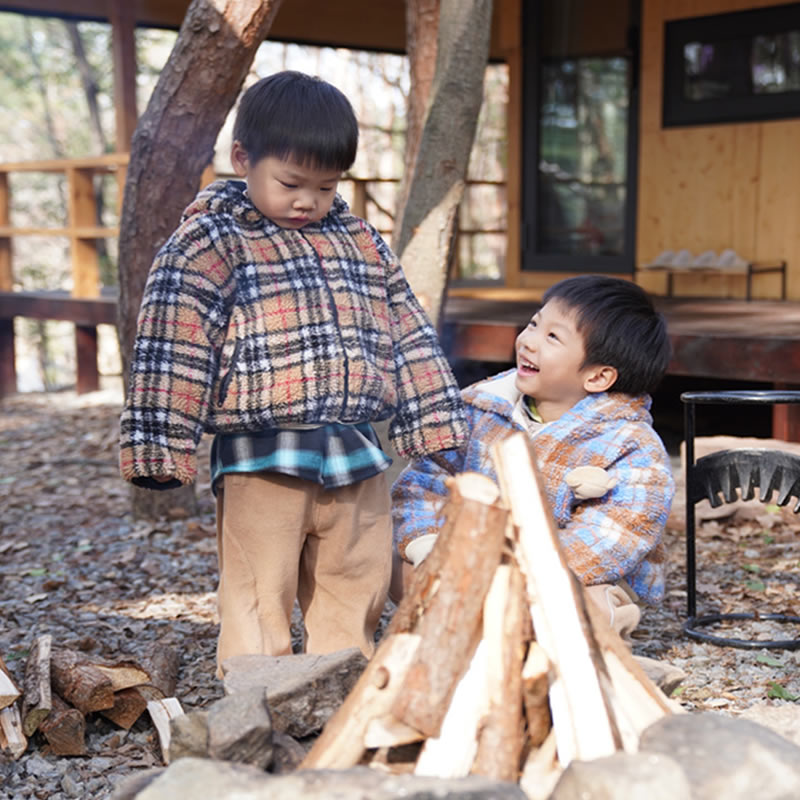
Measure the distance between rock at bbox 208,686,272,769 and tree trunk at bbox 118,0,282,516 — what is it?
10.1 feet

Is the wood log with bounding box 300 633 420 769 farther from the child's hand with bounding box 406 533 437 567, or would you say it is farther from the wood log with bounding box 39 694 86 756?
the wood log with bounding box 39 694 86 756

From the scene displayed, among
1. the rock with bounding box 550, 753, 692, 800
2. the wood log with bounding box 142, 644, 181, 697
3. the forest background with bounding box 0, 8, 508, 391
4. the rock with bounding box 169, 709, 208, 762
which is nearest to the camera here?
the rock with bounding box 550, 753, 692, 800

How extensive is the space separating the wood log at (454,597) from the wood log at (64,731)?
3.98 feet

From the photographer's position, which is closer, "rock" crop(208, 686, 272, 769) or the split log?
"rock" crop(208, 686, 272, 769)

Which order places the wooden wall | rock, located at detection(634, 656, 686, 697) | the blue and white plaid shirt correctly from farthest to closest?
the wooden wall → the blue and white plaid shirt → rock, located at detection(634, 656, 686, 697)

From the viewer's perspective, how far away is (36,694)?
2.90 m

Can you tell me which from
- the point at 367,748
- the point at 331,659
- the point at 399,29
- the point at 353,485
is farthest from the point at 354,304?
the point at 399,29

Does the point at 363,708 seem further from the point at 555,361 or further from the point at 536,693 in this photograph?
the point at 555,361

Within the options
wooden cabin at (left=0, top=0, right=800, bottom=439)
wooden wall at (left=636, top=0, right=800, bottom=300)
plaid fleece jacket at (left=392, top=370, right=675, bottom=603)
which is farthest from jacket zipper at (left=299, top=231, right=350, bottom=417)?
wooden wall at (left=636, top=0, right=800, bottom=300)

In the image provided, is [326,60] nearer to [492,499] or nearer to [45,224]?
[45,224]

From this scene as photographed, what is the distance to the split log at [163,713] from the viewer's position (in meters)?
2.81

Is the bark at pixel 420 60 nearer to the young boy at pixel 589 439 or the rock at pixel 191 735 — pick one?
the young boy at pixel 589 439

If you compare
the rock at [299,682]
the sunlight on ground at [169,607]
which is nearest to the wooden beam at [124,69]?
the sunlight on ground at [169,607]

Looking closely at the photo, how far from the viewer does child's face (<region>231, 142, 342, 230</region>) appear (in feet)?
8.84
